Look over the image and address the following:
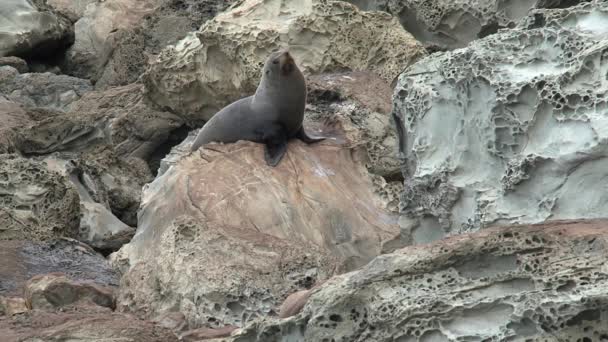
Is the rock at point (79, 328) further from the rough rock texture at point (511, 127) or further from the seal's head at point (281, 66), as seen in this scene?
the seal's head at point (281, 66)

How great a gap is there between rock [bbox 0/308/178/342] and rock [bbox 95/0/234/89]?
9109 millimetres

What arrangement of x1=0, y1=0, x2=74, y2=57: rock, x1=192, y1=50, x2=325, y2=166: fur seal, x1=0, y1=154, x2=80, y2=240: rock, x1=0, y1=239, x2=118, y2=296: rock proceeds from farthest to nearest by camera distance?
x1=0, y1=0, x2=74, y2=57: rock < x1=192, y1=50, x2=325, y2=166: fur seal < x1=0, y1=154, x2=80, y2=240: rock < x1=0, y1=239, x2=118, y2=296: rock

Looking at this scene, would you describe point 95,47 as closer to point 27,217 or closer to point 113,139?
point 113,139

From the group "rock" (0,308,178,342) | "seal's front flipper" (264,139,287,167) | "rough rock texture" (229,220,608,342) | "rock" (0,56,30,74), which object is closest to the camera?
"rough rock texture" (229,220,608,342)

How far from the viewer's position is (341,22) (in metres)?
10.7

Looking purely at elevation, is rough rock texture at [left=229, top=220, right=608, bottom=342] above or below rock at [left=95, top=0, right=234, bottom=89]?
above

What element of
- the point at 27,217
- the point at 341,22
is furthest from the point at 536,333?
the point at 341,22

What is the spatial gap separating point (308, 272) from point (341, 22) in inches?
190

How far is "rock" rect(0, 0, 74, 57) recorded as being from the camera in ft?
50.0

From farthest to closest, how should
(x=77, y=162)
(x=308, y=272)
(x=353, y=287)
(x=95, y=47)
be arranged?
(x=95, y=47)
(x=77, y=162)
(x=308, y=272)
(x=353, y=287)

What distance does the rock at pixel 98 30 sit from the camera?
15820 mm

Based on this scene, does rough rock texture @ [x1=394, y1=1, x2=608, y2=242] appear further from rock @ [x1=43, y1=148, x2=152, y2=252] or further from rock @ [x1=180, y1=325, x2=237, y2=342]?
rock @ [x1=43, y1=148, x2=152, y2=252]

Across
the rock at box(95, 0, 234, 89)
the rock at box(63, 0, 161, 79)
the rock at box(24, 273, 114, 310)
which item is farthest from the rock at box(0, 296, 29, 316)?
the rock at box(63, 0, 161, 79)

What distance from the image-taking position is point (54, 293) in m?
6.16
